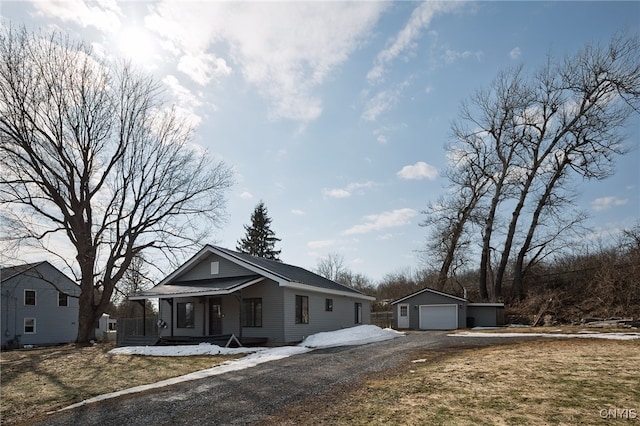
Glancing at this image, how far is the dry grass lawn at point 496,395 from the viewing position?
569 centimetres

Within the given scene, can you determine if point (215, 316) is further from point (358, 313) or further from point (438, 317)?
point (438, 317)

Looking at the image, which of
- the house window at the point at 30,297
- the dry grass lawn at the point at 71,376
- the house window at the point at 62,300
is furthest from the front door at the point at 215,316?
the house window at the point at 62,300

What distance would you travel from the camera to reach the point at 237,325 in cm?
1927

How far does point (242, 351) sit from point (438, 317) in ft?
56.8

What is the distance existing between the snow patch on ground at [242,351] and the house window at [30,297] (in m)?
20.3

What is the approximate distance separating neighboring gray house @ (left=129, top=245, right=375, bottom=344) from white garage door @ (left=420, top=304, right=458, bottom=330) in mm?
8460

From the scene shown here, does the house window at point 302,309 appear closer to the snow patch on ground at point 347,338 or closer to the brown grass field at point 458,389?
the snow patch on ground at point 347,338

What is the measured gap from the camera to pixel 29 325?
32.1 metres

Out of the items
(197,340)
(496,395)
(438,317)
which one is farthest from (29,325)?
(496,395)

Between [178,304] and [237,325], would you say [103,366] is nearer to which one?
[237,325]

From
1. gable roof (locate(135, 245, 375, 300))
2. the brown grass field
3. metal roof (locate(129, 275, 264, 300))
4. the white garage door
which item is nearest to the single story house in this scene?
the white garage door

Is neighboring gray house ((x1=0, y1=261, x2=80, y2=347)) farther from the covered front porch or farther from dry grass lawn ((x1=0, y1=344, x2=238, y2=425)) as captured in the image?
dry grass lawn ((x1=0, y1=344, x2=238, y2=425))

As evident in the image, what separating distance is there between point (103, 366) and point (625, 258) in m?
28.1

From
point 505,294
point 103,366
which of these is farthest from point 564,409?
point 505,294
